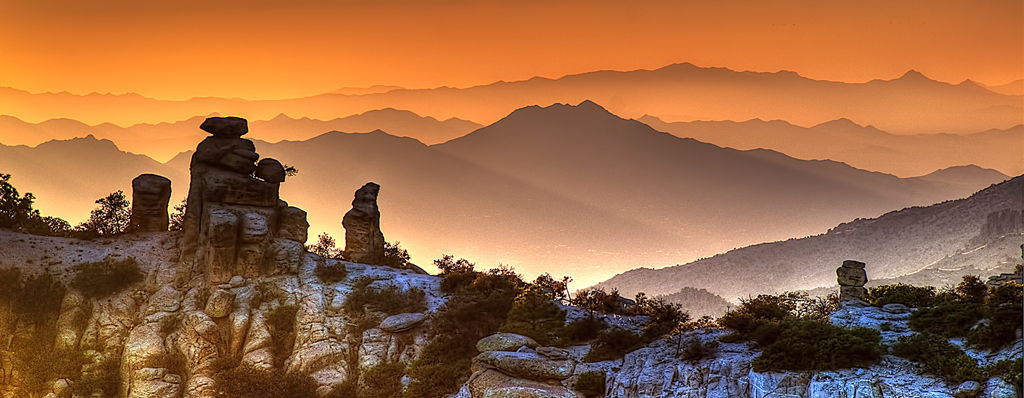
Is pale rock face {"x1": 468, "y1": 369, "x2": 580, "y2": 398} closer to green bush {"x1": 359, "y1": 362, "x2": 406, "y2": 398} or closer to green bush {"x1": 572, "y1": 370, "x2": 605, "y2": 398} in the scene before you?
green bush {"x1": 572, "y1": 370, "x2": 605, "y2": 398}

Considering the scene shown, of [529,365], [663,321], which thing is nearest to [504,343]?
[529,365]

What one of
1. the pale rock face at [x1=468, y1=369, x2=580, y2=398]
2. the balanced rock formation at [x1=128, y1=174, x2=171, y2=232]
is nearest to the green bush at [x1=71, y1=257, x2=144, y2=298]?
the balanced rock formation at [x1=128, y1=174, x2=171, y2=232]

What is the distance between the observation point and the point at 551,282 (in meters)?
69.6

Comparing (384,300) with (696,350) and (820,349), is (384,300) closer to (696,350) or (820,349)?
(696,350)

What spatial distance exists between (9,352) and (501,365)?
1410 inches

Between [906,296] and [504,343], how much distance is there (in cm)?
2615

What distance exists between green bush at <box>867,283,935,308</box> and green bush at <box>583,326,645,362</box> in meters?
16.6

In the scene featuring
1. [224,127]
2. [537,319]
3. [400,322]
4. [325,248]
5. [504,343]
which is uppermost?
[224,127]

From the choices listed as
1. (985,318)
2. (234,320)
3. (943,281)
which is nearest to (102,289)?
(234,320)

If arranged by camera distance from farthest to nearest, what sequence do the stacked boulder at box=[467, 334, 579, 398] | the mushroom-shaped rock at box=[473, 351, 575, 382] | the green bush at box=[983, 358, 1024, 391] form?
the mushroom-shaped rock at box=[473, 351, 575, 382]
the stacked boulder at box=[467, 334, 579, 398]
the green bush at box=[983, 358, 1024, 391]

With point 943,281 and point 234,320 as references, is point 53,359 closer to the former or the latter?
point 234,320

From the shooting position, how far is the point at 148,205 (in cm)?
7012

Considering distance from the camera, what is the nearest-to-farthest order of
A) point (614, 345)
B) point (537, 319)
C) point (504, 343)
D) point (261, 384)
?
point (614, 345) → point (504, 343) → point (261, 384) → point (537, 319)

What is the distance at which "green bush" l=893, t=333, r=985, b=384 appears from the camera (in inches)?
1551
